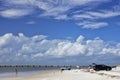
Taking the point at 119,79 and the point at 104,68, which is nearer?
the point at 119,79

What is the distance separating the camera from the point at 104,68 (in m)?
82.2

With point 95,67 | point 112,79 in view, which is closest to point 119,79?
point 112,79

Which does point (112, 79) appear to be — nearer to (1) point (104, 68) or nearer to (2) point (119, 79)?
(2) point (119, 79)

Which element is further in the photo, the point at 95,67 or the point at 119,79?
the point at 95,67

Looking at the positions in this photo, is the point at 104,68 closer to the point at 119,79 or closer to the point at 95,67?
the point at 95,67

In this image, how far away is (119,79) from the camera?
41.9 m

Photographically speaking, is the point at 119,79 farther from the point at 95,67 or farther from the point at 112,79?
the point at 95,67

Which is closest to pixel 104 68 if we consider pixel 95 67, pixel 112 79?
pixel 95 67

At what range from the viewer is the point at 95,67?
81.0m

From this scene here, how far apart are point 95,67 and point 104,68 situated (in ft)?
8.84

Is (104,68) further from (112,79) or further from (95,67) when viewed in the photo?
(112,79)

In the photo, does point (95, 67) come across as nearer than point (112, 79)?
No

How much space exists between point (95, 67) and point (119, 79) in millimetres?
39182
